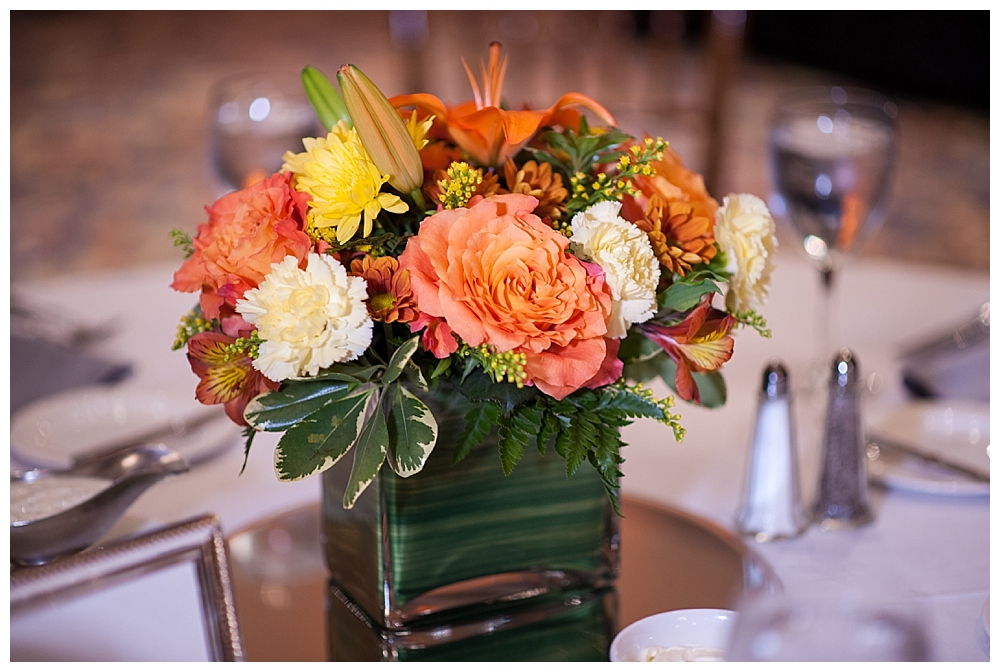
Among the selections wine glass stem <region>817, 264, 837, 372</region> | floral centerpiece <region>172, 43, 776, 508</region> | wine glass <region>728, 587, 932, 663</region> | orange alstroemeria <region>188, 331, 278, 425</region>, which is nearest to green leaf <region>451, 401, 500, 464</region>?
floral centerpiece <region>172, 43, 776, 508</region>

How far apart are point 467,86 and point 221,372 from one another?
2.66 metres

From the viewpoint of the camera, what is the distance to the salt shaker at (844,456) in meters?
0.69

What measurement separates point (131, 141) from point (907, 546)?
394cm

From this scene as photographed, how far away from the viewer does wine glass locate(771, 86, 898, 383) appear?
837 millimetres

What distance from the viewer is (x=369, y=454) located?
0.50 metres

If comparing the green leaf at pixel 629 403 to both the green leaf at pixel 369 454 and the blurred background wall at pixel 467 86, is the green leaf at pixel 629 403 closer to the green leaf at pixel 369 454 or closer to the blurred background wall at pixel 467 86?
the green leaf at pixel 369 454

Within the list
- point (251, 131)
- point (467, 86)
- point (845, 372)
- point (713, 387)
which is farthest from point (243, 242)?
point (467, 86)

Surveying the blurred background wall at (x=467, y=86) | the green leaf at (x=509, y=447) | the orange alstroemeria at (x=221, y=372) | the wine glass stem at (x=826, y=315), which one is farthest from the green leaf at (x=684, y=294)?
the blurred background wall at (x=467, y=86)

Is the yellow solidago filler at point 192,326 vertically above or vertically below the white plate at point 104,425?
above

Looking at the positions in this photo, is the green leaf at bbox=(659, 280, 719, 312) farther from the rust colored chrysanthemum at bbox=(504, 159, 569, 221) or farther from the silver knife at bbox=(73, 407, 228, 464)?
the silver knife at bbox=(73, 407, 228, 464)

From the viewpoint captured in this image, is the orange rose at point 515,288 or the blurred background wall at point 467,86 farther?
the blurred background wall at point 467,86

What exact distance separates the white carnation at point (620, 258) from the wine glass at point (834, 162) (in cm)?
40

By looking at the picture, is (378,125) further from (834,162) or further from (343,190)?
(834,162)
